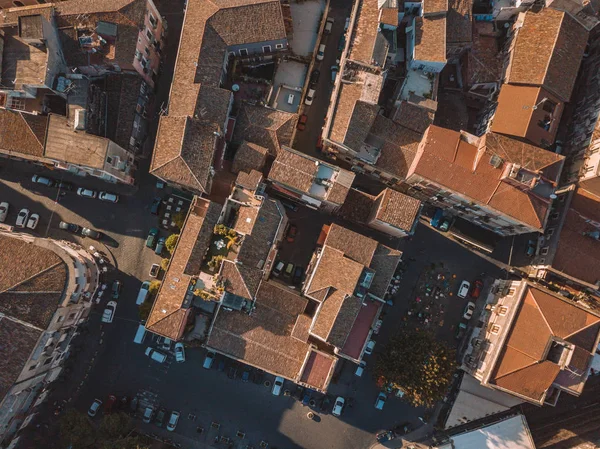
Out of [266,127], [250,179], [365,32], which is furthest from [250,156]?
[365,32]

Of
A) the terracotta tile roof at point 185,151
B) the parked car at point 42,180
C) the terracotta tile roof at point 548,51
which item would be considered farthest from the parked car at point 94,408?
the terracotta tile roof at point 548,51

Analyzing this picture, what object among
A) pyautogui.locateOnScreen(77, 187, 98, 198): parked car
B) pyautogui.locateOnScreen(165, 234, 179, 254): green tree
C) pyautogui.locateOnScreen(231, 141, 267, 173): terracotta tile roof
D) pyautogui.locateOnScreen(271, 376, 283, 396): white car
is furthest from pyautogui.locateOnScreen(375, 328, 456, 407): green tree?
pyautogui.locateOnScreen(77, 187, 98, 198): parked car

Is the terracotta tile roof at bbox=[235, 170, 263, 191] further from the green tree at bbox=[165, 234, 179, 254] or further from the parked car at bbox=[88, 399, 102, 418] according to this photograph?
the parked car at bbox=[88, 399, 102, 418]

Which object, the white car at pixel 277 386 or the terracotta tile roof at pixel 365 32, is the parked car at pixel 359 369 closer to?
the white car at pixel 277 386

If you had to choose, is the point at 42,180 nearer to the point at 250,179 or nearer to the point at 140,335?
the point at 140,335

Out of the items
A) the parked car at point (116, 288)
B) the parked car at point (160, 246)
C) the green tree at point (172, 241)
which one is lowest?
the parked car at point (116, 288)

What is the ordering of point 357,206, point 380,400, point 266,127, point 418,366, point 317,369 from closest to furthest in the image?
point 317,369 → point 418,366 → point 266,127 → point 357,206 → point 380,400
